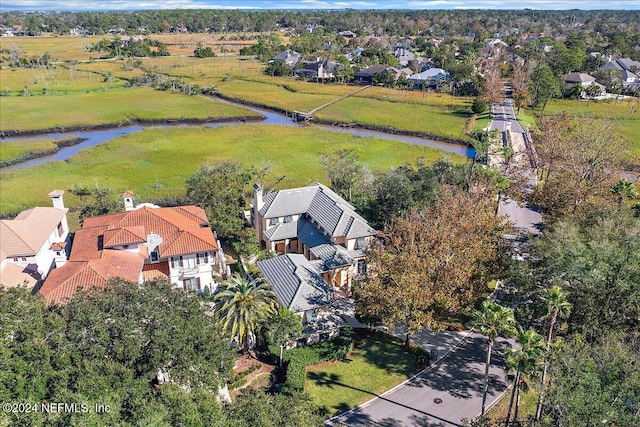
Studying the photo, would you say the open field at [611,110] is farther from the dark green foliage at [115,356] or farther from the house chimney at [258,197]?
the dark green foliage at [115,356]

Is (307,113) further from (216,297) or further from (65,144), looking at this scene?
(216,297)

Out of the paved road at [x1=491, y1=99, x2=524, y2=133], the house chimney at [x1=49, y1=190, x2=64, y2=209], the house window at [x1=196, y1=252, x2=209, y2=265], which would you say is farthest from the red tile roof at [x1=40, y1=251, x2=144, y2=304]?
the paved road at [x1=491, y1=99, x2=524, y2=133]

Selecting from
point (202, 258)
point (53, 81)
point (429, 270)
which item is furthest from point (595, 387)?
point (53, 81)

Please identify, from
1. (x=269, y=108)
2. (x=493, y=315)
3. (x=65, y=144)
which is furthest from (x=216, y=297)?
(x=269, y=108)

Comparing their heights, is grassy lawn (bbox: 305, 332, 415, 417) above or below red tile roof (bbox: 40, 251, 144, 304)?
below

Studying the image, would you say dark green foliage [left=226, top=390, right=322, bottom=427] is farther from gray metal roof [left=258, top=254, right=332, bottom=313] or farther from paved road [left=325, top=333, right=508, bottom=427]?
gray metal roof [left=258, top=254, right=332, bottom=313]
